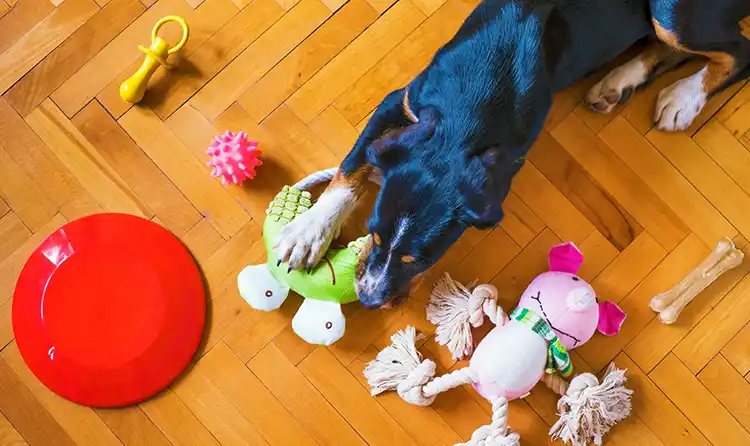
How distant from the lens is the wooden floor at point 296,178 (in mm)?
2277

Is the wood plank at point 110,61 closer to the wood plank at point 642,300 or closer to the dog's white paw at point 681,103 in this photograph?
the dog's white paw at point 681,103

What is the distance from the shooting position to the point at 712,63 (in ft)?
7.67

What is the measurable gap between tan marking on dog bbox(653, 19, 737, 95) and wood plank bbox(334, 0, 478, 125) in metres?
0.62

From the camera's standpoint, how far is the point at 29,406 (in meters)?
2.26

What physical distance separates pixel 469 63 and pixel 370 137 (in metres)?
0.35

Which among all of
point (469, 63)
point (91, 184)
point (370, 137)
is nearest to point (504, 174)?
point (469, 63)

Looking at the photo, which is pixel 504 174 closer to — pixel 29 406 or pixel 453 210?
pixel 453 210

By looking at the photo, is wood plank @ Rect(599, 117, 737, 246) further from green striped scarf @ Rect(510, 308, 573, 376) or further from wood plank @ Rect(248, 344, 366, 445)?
wood plank @ Rect(248, 344, 366, 445)

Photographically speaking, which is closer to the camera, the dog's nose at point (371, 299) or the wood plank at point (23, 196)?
the dog's nose at point (371, 299)

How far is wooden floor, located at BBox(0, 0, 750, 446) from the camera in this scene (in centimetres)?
228

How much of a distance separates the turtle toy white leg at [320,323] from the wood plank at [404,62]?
618 mm

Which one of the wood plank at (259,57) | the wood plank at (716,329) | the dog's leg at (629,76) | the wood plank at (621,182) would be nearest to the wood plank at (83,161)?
the wood plank at (259,57)

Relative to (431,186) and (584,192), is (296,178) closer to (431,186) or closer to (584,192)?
(431,186)

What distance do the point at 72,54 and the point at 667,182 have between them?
201 centimetres
